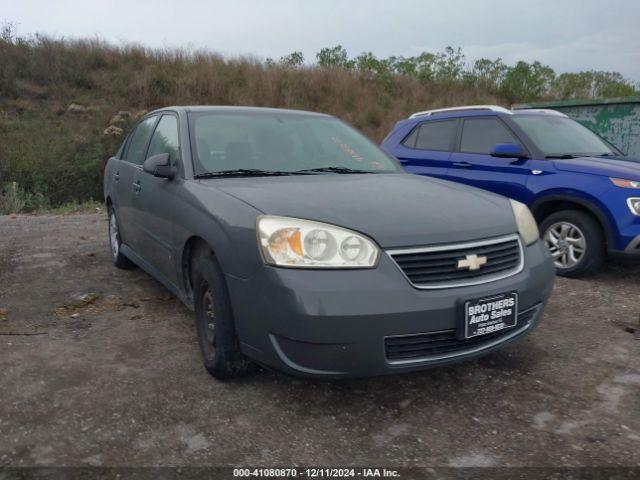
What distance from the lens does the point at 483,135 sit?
5.71 m

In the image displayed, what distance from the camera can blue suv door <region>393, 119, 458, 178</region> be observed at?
5961 mm

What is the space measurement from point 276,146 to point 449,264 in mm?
1573

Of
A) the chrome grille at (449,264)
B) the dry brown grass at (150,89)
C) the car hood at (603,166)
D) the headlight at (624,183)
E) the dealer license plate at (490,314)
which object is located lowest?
the dealer license plate at (490,314)

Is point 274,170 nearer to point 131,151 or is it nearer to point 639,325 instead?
point 131,151

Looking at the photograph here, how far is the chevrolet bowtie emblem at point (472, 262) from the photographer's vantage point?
8.06 feet

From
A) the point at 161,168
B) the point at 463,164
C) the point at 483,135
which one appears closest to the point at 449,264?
the point at 161,168

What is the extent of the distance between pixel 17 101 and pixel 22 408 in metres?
17.8

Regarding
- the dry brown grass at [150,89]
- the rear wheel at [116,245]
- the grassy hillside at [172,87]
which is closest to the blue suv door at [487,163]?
the rear wheel at [116,245]

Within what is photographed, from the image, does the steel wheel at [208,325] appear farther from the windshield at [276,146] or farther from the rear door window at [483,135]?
the rear door window at [483,135]

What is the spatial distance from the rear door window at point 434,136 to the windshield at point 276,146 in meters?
2.23

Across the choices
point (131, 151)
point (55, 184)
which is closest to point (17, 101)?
point (55, 184)

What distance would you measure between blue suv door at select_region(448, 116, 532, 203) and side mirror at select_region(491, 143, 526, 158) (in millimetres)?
133

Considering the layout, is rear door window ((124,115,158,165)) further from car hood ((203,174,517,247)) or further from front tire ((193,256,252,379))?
front tire ((193,256,252,379))

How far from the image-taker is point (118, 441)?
2.34m
